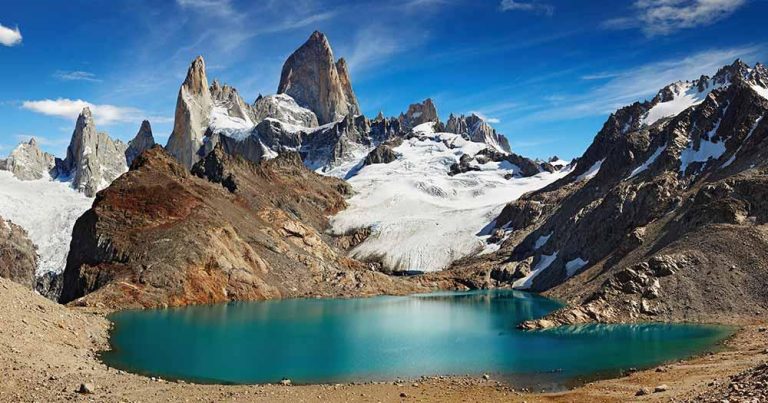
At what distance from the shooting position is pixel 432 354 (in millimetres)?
42969

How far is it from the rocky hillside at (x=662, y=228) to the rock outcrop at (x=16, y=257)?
389 feet

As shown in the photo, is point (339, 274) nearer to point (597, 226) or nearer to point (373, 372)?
point (597, 226)

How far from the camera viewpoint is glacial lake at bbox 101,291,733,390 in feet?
118

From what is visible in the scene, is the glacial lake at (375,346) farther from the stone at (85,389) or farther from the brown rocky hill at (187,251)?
the brown rocky hill at (187,251)

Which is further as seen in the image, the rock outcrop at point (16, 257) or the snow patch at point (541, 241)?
the rock outcrop at point (16, 257)

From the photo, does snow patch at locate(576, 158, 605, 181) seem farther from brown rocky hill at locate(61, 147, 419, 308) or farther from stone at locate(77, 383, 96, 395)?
stone at locate(77, 383, 96, 395)

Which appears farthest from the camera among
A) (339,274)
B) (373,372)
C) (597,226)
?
(339,274)

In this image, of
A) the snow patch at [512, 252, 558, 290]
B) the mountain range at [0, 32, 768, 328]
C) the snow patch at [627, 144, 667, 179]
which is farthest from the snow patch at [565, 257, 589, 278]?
the snow patch at [627, 144, 667, 179]

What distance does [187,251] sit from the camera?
87250mm

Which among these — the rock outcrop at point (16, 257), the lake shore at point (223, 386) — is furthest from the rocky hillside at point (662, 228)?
the rock outcrop at point (16, 257)

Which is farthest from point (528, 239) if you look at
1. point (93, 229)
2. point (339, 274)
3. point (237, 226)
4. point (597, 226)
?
point (93, 229)

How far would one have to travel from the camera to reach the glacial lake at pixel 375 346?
36000 mm

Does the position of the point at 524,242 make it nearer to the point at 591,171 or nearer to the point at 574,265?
the point at 574,265

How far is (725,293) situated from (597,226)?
4493cm
